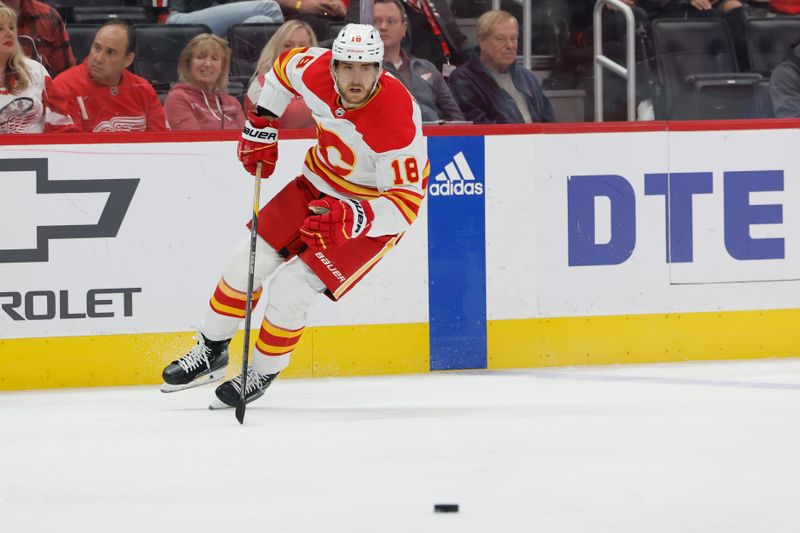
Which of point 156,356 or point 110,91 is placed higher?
point 110,91

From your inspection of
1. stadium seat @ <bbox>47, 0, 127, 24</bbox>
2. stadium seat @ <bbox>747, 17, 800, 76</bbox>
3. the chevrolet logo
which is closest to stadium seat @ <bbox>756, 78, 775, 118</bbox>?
stadium seat @ <bbox>747, 17, 800, 76</bbox>

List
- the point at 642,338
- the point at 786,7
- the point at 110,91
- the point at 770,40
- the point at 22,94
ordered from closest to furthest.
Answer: the point at 22,94, the point at 110,91, the point at 642,338, the point at 770,40, the point at 786,7

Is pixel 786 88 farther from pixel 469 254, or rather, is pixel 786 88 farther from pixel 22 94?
pixel 22 94

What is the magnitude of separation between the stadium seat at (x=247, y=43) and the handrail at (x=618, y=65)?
1.41 meters

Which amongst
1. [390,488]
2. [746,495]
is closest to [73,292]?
[390,488]

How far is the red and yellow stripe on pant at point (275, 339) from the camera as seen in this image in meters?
4.66

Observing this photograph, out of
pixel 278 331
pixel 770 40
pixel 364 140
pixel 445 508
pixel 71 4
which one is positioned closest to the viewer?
pixel 445 508

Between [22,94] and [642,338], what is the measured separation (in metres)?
2.75

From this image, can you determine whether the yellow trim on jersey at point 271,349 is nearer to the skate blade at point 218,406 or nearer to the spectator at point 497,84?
the skate blade at point 218,406

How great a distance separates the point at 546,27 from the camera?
249 inches

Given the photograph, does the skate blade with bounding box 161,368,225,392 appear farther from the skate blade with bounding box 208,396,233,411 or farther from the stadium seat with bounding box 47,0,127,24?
the stadium seat with bounding box 47,0,127,24

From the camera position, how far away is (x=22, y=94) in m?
5.34

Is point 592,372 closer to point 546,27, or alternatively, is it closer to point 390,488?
point 546,27

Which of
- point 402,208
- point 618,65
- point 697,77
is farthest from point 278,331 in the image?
point 697,77
